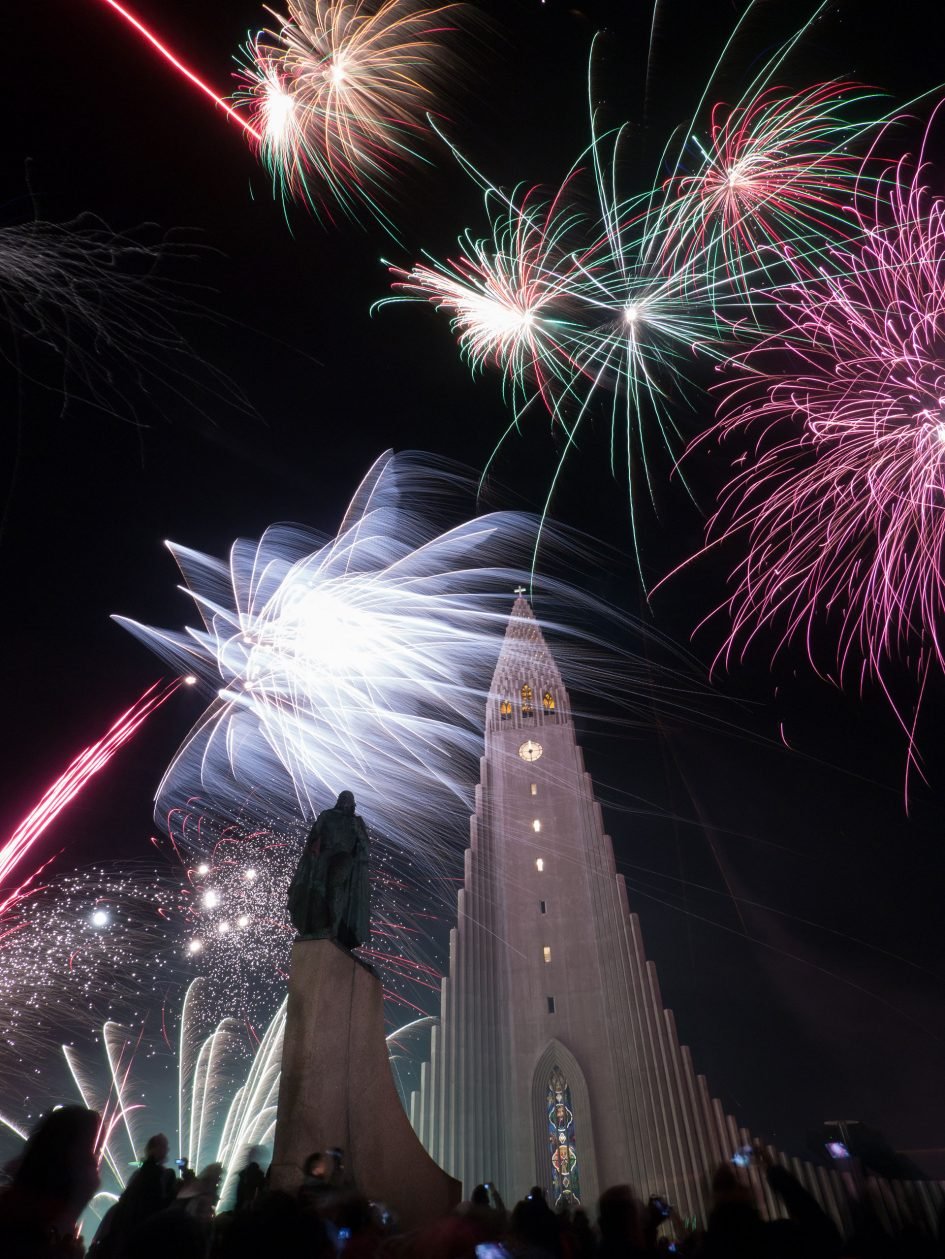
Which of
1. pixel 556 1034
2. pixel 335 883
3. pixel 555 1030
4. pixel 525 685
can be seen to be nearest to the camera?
pixel 335 883

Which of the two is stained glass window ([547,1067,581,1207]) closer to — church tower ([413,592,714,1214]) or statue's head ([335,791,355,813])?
church tower ([413,592,714,1214])

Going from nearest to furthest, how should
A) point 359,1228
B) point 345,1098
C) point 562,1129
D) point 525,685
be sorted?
point 359,1228 → point 345,1098 → point 562,1129 → point 525,685

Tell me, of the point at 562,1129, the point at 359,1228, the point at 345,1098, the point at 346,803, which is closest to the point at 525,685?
the point at 562,1129

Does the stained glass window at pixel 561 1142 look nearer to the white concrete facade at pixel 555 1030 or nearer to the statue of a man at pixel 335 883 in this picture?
the white concrete facade at pixel 555 1030

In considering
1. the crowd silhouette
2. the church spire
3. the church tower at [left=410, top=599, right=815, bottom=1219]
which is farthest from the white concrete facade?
the crowd silhouette

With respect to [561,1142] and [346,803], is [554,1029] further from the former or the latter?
[346,803]

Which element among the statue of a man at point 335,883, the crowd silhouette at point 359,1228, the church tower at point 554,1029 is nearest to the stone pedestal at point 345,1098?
the statue of a man at point 335,883
